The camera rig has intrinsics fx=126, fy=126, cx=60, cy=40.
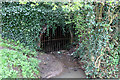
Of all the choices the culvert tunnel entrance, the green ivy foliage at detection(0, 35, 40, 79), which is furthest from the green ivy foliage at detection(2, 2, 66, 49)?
the culvert tunnel entrance

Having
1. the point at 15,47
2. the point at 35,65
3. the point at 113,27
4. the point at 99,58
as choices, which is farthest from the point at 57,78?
the point at 113,27

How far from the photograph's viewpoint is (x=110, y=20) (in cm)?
386

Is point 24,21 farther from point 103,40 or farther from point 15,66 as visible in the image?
point 103,40

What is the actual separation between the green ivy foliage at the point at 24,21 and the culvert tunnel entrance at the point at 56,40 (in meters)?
1.35

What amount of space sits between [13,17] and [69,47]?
3797mm

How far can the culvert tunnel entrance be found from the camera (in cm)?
712

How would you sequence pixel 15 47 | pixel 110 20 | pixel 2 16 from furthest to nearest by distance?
pixel 2 16
pixel 15 47
pixel 110 20

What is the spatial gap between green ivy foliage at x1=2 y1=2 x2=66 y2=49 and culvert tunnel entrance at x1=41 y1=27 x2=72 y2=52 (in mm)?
1351

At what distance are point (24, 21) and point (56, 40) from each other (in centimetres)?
270

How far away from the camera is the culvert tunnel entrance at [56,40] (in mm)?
7121

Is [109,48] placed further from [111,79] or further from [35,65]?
[35,65]

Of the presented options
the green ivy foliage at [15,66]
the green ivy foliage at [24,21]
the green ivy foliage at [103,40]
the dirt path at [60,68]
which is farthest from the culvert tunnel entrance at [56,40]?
the green ivy foliage at [103,40]

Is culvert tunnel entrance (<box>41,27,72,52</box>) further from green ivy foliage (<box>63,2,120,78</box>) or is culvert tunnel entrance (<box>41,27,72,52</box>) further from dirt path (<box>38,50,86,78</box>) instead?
green ivy foliage (<box>63,2,120,78</box>)

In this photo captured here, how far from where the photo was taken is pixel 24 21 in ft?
17.7
